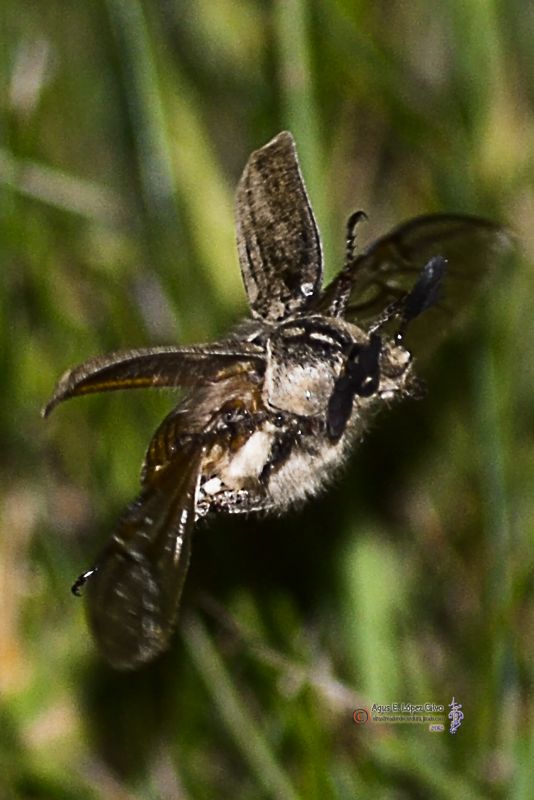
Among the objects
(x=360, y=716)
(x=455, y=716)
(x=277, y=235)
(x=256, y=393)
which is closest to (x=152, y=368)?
(x=256, y=393)

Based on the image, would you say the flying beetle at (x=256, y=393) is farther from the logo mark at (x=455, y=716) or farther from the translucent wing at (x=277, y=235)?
the logo mark at (x=455, y=716)

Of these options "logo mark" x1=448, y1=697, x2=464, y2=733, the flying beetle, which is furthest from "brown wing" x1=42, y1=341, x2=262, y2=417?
"logo mark" x1=448, y1=697, x2=464, y2=733

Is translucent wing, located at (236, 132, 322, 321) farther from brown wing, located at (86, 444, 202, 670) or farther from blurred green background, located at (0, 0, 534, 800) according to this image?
blurred green background, located at (0, 0, 534, 800)

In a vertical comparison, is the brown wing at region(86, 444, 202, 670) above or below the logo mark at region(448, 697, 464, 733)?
above

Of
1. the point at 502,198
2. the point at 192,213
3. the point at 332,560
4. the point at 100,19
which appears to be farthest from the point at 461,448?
the point at 100,19

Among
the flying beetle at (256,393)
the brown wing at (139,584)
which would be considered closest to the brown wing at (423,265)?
the flying beetle at (256,393)
